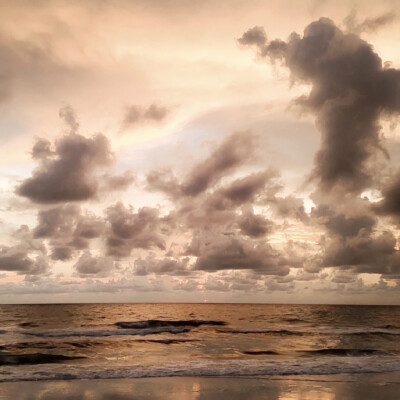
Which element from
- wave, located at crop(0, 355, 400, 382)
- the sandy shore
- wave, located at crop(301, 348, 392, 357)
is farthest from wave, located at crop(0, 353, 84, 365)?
wave, located at crop(301, 348, 392, 357)

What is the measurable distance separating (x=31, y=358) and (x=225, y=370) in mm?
15790

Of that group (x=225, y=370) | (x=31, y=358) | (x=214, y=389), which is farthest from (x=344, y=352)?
(x=31, y=358)

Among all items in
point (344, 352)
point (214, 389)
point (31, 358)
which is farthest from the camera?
point (344, 352)

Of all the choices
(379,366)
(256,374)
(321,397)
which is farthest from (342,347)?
(321,397)

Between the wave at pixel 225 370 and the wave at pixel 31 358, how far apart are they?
6.11 metres

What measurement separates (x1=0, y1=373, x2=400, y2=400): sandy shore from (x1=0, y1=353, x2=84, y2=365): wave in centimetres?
971

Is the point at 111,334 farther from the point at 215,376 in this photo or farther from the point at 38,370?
the point at 215,376

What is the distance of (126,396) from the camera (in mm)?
14727

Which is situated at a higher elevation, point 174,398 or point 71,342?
point 174,398

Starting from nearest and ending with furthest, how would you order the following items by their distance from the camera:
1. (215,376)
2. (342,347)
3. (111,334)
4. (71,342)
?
(215,376), (342,347), (71,342), (111,334)

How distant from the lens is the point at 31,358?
27.6 meters

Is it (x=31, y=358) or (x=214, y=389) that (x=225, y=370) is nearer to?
(x=214, y=389)

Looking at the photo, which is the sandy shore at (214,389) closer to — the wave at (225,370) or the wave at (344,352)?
the wave at (225,370)

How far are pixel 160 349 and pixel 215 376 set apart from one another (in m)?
14.8
